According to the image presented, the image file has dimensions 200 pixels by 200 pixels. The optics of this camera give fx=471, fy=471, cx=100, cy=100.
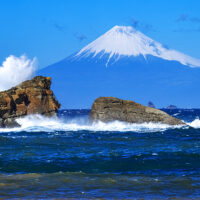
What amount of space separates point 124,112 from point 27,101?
11682mm

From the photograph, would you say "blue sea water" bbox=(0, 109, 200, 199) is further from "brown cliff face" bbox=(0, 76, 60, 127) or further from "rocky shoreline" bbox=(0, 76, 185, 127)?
"rocky shoreline" bbox=(0, 76, 185, 127)

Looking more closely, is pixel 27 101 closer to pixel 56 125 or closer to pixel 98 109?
pixel 56 125

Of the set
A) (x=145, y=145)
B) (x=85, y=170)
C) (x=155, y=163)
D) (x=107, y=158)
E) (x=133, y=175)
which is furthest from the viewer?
(x=145, y=145)

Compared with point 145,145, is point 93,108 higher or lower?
higher

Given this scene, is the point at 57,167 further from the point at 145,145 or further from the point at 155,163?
the point at 145,145

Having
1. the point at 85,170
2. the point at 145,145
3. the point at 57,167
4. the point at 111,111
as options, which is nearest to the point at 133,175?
the point at 85,170

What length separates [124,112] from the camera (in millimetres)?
54750

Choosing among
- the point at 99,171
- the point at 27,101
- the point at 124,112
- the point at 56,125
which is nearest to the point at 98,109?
the point at 124,112

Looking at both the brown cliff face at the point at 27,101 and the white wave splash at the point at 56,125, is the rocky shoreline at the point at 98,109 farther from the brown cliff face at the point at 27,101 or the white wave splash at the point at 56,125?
the white wave splash at the point at 56,125

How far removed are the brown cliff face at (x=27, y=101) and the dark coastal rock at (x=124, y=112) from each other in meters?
6.70

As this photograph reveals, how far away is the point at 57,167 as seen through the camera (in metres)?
22.5

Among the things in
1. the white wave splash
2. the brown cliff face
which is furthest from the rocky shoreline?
the white wave splash

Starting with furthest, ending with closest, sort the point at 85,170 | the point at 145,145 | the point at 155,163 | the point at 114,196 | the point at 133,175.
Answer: the point at 145,145, the point at 155,163, the point at 85,170, the point at 133,175, the point at 114,196

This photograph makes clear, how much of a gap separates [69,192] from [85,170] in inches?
207
